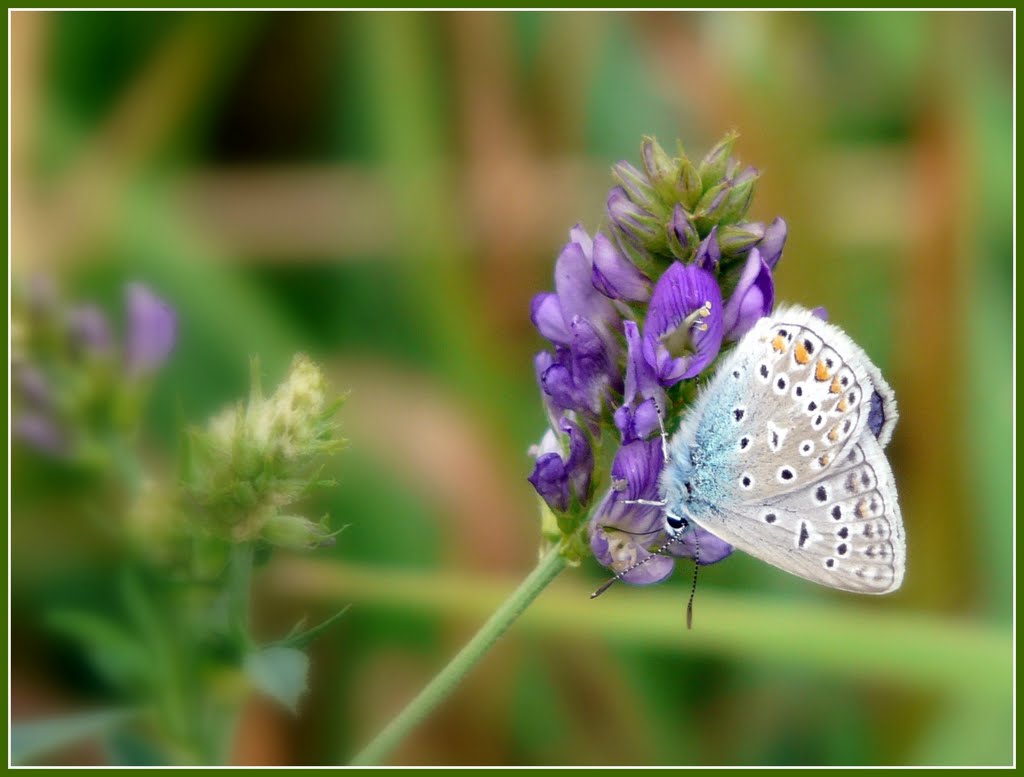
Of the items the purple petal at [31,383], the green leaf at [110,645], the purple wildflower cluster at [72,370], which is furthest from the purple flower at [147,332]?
the green leaf at [110,645]

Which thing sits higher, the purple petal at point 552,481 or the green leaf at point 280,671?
the purple petal at point 552,481

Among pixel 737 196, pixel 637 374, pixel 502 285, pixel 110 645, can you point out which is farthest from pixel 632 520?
pixel 502 285

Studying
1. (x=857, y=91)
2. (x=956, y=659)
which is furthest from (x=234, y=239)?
(x=956, y=659)

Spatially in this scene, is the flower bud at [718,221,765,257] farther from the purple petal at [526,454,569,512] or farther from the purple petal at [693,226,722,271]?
the purple petal at [526,454,569,512]

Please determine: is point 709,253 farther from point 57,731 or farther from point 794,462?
point 57,731

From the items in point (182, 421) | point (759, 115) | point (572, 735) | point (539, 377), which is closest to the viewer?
point (182, 421)

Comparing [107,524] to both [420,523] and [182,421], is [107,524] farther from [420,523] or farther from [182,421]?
[420,523]

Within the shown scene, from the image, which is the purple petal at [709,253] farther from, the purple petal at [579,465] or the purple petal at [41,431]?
the purple petal at [41,431]
